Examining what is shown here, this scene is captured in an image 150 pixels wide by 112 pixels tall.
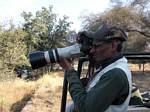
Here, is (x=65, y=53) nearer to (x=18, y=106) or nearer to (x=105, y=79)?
(x=105, y=79)

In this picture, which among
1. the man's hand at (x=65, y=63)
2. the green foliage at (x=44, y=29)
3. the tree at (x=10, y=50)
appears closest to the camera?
the man's hand at (x=65, y=63)

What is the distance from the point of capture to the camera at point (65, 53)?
313 centimetres

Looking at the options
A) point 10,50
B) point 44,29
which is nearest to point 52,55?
point 10,50

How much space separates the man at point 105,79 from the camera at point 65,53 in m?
0.04

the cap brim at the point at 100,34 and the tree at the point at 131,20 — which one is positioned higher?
the cap brim at the point at 100,34

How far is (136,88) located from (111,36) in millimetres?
1253

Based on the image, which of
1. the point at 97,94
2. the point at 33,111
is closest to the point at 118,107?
the point at 97,94

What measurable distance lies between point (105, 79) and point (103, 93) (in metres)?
0.10

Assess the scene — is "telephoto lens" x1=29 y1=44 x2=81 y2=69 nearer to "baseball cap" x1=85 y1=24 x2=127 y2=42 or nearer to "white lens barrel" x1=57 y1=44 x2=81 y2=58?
"white lens barrel" x1=57 y1=44 x2=81 y2=58

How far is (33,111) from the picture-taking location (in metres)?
10.4

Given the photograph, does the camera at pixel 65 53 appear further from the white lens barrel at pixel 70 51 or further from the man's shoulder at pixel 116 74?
the man's shoulder at pixel 116 74

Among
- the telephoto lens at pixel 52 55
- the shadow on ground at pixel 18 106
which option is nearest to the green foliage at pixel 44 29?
the shadow on ground at pixel 18 106

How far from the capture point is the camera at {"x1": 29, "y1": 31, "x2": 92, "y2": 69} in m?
3.13

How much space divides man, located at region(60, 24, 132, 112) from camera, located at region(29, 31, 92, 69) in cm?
4
